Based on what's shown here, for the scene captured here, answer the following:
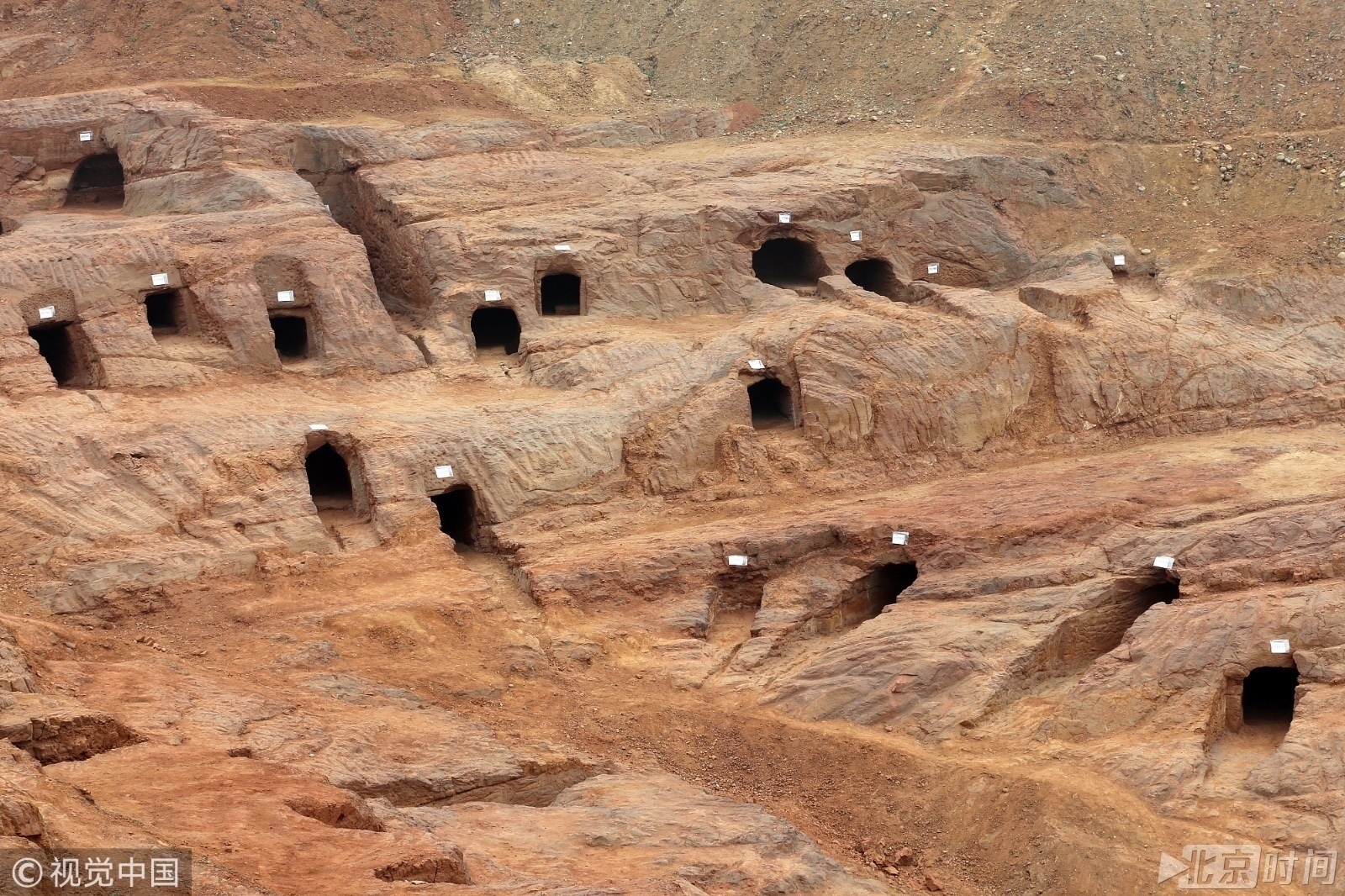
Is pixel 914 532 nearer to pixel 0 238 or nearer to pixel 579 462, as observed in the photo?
pixel 579 462

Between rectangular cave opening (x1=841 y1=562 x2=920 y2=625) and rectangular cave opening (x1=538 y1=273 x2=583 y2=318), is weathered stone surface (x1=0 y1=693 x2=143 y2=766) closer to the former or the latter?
rectangular cave opening (x1=841 y1=562 x2=920 y2=625)

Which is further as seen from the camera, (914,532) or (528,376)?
(528,376)

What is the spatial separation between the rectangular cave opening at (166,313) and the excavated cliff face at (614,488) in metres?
0.11

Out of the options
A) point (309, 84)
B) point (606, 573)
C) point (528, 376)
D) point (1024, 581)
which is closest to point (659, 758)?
point (606, 573)

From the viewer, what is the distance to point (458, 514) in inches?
977

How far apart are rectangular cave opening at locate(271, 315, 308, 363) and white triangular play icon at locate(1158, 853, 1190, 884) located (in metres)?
15.9

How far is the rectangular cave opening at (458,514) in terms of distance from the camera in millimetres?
24156

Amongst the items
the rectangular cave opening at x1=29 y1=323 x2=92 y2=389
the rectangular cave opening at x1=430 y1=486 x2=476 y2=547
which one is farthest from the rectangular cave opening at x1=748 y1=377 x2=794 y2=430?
the rectangular cave opening at x1=29 y1=323 x2=92 y2=389

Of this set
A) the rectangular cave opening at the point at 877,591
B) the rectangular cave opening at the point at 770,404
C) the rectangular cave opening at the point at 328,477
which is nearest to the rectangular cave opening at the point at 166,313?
the rectangular cave opening at the point at 328,477

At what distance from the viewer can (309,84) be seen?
3172 centimetres

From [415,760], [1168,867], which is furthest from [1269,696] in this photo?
[415,760]

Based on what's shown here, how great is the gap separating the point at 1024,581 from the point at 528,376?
8.71m

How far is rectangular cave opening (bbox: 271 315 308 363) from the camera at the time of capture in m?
27.5

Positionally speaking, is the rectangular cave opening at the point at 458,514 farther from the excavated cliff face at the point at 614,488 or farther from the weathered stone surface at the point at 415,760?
the weathered stone surface at the point at 415,760
